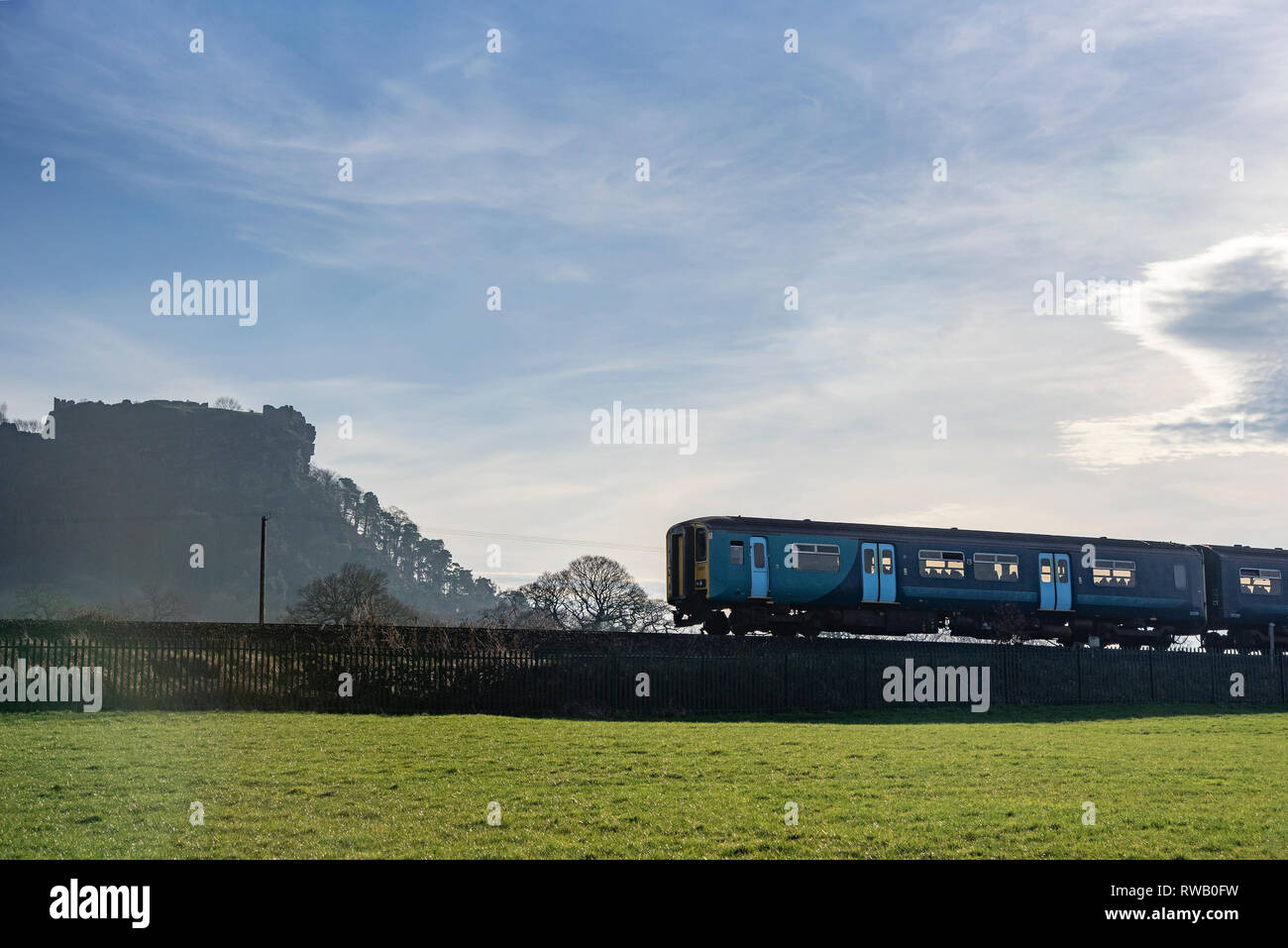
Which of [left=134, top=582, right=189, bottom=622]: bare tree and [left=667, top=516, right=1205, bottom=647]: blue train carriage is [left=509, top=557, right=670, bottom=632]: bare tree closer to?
[left=667, top=516, right=1205, bottom=647]: blue train carriage

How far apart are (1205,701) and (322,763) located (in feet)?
90.5

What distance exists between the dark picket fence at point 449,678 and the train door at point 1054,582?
25.3 ft

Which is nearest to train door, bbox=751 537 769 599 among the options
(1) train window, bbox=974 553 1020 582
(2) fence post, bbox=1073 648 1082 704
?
(1) train window, bbox=974 553 1020 582

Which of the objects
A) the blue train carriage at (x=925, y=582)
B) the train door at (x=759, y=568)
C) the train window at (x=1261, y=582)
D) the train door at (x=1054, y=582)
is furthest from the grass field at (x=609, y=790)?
the train window at (x=1261, y=582)

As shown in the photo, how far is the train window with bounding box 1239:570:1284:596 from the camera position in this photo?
37.3 metres

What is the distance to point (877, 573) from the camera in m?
31.6

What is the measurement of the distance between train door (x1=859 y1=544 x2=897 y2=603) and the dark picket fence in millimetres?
3202

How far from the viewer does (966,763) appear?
54.0 feet

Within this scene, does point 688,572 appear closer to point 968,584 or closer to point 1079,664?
point 968,584

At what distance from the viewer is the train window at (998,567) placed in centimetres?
3303

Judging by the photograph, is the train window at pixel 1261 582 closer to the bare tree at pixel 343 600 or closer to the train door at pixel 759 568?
the train door at pixel 759 568

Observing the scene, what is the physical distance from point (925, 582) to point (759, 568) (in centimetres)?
564

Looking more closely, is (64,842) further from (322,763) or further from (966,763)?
(966,763)
